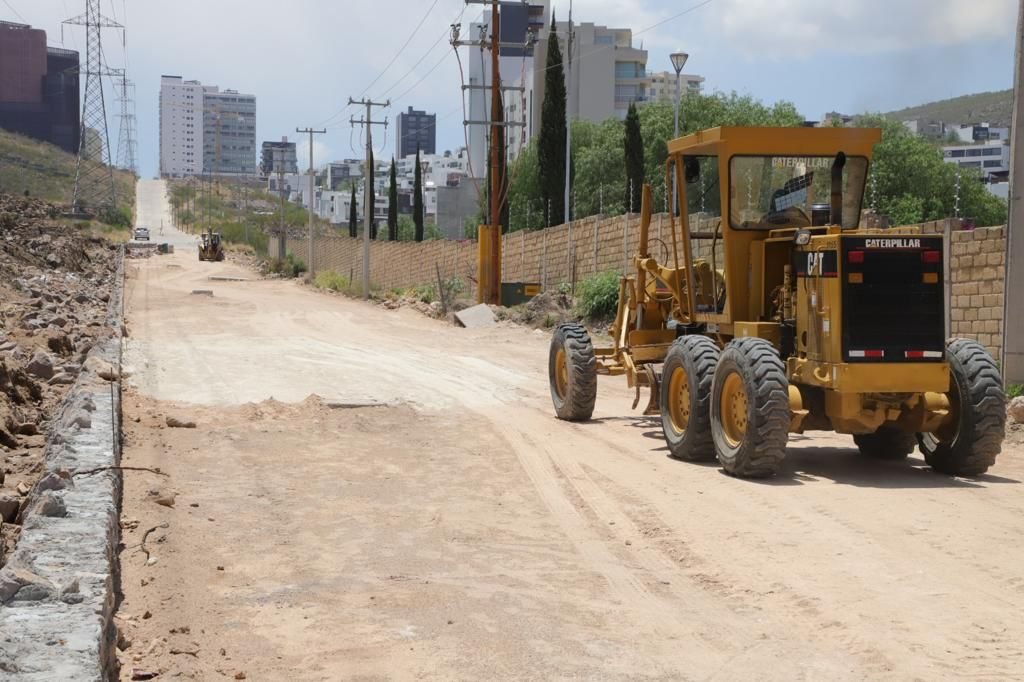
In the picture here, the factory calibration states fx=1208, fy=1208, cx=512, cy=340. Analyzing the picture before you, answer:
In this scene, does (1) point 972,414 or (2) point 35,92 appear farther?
(2) point 35,92

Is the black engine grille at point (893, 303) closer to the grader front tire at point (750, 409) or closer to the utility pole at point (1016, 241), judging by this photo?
the grader front tire at point (750, 409)

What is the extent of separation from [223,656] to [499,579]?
5.96ft

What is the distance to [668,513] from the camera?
8492mm

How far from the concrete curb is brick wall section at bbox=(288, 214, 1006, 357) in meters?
5.98

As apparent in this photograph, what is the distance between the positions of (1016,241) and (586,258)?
18.8 metres

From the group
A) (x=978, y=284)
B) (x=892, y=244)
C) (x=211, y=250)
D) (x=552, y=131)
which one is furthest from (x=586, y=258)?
(x=211, y=250)

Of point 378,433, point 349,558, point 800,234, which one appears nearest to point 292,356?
point 378,433

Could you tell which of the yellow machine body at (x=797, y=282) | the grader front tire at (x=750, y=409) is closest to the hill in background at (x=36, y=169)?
the yellow machine body at (x=797, y=282)

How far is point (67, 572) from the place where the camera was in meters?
5.56

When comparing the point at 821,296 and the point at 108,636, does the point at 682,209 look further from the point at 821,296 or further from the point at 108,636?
the point at 108,636

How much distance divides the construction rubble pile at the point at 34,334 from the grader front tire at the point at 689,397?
17.2 ft

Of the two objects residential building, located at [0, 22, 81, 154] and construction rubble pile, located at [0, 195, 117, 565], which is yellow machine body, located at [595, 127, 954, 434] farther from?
residential building, located at [0, 22, 81, 154]

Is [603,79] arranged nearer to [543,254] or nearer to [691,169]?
[543,254]

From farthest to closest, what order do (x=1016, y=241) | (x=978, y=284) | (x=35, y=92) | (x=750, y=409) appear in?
(x=35, y=92) → (x=978, y=284) → (x=1016, y=241) → (x=750, y=409)
